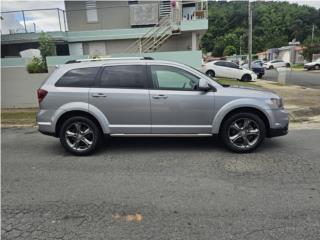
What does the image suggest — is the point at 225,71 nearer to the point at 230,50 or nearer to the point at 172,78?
the point at 172,78

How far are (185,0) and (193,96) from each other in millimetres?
18046

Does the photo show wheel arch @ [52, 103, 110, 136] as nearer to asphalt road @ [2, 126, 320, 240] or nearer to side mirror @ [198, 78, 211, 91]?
asphalt road @ [2, 126, 320, 240]

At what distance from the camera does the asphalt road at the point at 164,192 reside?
3338 mm

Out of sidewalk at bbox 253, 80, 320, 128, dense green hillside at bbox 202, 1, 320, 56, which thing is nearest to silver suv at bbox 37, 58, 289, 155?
sidewalk at bbox 253, 80, 320, 128

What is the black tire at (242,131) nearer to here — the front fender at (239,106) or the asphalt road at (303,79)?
the front fender at (239,106)

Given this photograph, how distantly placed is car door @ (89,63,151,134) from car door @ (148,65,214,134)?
168 mm

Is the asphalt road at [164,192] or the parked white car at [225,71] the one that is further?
the parked white car at [225,71]

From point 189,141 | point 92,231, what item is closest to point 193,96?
point 189,141

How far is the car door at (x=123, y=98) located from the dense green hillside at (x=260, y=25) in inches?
3575

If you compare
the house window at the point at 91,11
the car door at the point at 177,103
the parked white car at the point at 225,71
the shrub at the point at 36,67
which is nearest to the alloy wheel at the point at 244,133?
the car door at the point at 177,103

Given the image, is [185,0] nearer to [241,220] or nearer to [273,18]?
[241,220]

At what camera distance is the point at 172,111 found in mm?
5770

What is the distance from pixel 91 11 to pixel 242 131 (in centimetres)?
1830

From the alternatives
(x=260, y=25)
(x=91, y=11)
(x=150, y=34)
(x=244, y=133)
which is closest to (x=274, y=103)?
(x=244, y=133)
